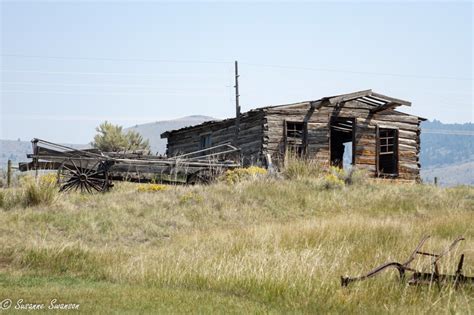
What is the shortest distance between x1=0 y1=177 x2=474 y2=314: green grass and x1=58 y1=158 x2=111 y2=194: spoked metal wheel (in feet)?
8.69

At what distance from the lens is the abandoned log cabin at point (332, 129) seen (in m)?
25.8

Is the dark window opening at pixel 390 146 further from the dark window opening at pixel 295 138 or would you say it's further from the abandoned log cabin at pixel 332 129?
the dark window opening at pixel 295 138

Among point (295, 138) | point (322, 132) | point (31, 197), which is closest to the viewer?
point (31, 197)

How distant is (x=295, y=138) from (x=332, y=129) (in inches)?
95.0

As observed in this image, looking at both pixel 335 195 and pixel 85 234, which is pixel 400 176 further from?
pixel 85 234

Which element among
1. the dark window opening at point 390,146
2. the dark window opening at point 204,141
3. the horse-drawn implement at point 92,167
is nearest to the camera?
the horse-drawn implement at point 92,167

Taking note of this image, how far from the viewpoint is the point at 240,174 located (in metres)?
21.1

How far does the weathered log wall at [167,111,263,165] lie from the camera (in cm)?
2625

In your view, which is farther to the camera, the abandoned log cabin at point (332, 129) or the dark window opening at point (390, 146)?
the dark window opening at point (390, 146)

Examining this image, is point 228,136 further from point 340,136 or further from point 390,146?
point 390,146

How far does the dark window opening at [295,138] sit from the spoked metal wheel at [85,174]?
331 inches
